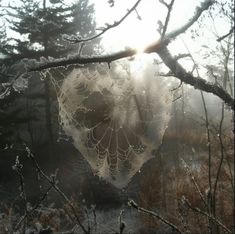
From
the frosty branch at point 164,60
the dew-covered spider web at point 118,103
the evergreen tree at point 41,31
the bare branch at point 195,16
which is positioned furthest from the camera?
the evergreen tree at point 41,31

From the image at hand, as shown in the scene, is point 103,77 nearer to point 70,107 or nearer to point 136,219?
point 70,107

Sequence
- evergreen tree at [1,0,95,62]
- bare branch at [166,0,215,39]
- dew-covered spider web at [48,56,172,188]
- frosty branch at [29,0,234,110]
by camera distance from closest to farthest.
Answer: frosty branch at [29,0,234,110] → bare branch at [166,0,215,39] → dew-covered spider web at [48,56,172,188] → evergreen tree at [1,0,95,62]

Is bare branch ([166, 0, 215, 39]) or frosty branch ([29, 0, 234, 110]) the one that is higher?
bare branch ([166, 0, 215, 39])

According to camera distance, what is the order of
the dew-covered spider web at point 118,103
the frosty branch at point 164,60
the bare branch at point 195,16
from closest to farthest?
the frosty branch at point 164,60 < the bare branch at point 195,16 < the dew-covered spider web at point 118,103

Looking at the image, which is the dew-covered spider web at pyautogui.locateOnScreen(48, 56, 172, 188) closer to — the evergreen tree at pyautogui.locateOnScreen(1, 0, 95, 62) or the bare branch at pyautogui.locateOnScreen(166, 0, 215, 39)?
the bare branch at pyautogui.locateOnScreen(166, 0, 215, 39)

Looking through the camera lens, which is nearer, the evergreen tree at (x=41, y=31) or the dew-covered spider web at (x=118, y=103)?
the dew-covered spider web at (x=118, y=103)

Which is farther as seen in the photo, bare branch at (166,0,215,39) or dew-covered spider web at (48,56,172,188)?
dew-covered spider web at (48,56,172,188)

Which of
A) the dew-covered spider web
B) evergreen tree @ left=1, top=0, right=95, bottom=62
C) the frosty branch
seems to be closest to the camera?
the frosty branch

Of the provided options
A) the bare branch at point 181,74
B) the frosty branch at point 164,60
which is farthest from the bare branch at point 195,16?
the bare branch at point 181,74

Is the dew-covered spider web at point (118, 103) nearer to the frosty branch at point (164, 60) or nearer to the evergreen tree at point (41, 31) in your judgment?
the frosty branch at point (164, 60)

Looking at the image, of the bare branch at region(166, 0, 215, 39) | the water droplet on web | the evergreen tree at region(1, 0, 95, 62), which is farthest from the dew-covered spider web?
the evergreen tree at region(1, 0, 95, 62)

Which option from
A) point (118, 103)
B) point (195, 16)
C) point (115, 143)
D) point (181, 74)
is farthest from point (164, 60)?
point (115, 143)

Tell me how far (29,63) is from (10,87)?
152mm

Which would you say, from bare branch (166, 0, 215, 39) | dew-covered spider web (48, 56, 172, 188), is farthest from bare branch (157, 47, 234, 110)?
dew-covered spider web (48, 56, 172, 188)
